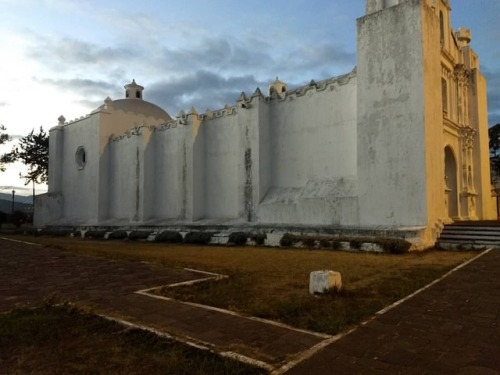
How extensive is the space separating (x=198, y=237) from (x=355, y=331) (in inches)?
524

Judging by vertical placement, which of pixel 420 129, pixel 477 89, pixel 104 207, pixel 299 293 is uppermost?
pixel 477 89

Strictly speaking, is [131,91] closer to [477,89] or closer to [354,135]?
[354,135]

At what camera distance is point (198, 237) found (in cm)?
1677

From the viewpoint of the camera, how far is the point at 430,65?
13469 mm

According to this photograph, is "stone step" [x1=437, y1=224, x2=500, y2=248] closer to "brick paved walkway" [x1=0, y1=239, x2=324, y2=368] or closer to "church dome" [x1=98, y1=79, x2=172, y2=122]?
"brick paved walkway" [x1=0, y1=239, x2=324, y2=368]

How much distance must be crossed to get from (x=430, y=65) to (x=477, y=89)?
21.5 ft

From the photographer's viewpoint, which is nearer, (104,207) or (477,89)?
(477,89)

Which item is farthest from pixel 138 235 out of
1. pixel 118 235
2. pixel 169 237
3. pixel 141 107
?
pixel 141 107

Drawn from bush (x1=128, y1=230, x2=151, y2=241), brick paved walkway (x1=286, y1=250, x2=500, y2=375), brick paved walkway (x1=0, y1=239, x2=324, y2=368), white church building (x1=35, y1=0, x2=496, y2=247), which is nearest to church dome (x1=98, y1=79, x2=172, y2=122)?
white church building (x1=35, y1=0, x2=496, y2=247)

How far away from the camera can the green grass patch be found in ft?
9.88

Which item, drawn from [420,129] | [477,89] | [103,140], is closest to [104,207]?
[103,140]

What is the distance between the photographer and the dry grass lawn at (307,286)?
Result: 4.57 m

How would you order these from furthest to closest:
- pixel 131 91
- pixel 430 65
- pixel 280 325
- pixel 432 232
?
pixel 131 91 < pixel 430 65 < pixel 432 232 < pixel 280 325

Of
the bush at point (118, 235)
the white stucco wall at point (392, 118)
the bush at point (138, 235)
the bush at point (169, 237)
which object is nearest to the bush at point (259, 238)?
the white stucco wall at point (392, 118)
